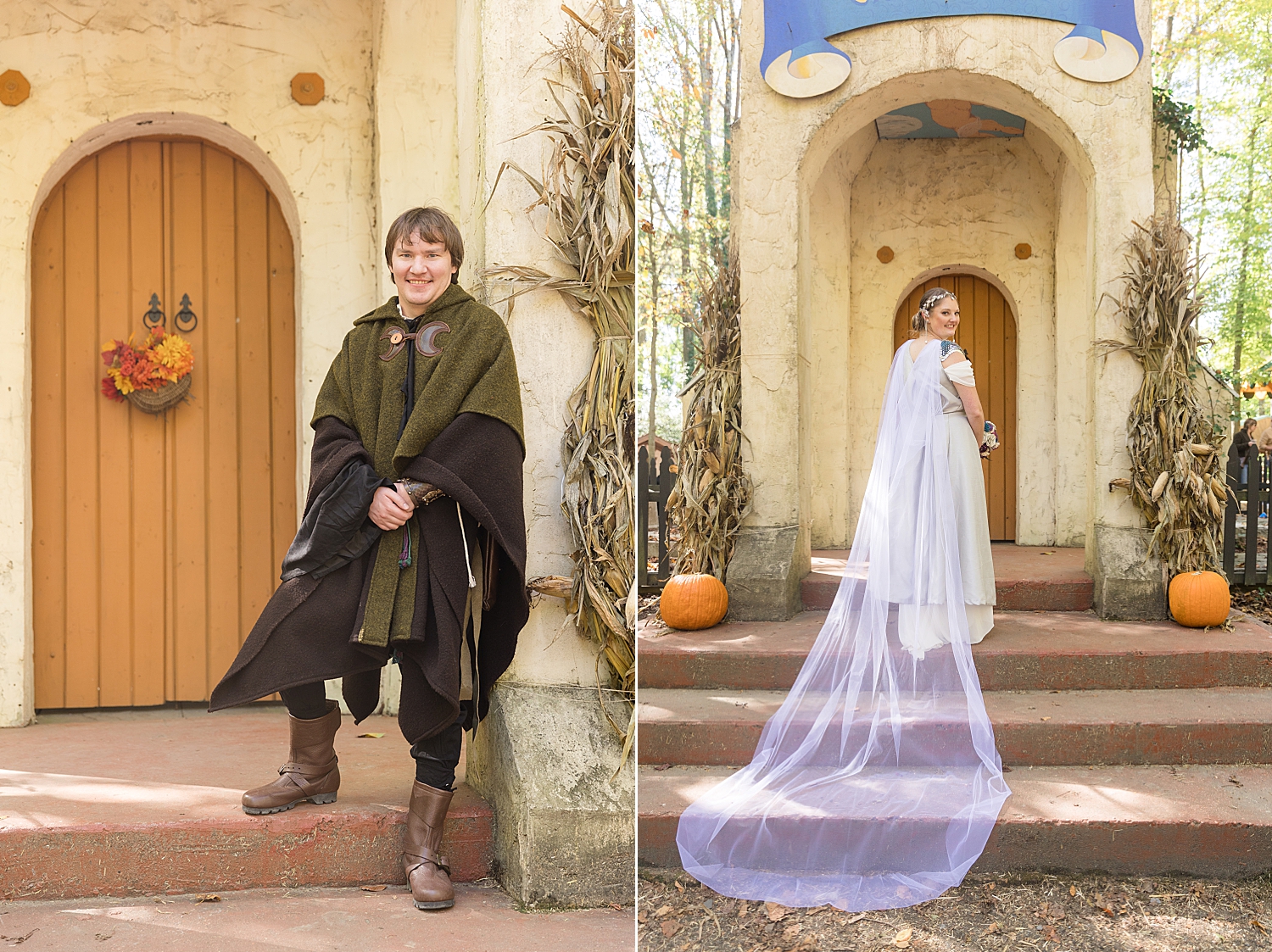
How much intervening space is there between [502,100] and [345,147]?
1.37 meters

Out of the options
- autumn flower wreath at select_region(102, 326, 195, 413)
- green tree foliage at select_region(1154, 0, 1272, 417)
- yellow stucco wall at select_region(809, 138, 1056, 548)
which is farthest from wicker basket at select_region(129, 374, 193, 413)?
green tree foliage at select_region(1154, 0, 1272, 417)

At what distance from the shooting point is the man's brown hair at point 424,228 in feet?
8.32

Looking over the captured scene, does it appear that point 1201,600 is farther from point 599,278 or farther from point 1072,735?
point 599,278

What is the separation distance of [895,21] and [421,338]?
445cm

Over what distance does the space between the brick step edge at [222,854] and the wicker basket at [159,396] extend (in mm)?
1803

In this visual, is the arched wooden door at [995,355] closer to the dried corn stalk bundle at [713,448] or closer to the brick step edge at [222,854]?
the dried corn stalk bundle at [713,448]

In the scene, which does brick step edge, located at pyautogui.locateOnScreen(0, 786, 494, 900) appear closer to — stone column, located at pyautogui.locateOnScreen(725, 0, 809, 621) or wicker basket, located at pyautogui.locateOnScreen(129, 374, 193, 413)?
wicker basket, located at pyautogui.locateOnScreen(129, 374, 193, 413)

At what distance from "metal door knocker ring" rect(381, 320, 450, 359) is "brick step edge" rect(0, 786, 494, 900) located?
118 centimetres

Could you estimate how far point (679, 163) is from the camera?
456 inches

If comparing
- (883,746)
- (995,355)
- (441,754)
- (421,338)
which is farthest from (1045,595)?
(421,338)

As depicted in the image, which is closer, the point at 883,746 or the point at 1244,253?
the point at 883,746

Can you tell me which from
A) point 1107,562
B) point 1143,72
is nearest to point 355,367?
point 1107,562

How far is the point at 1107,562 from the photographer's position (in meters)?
5.54

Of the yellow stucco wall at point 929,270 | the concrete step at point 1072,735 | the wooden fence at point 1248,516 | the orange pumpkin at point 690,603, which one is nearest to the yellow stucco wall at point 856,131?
the orange pumpkin at point 690,603
